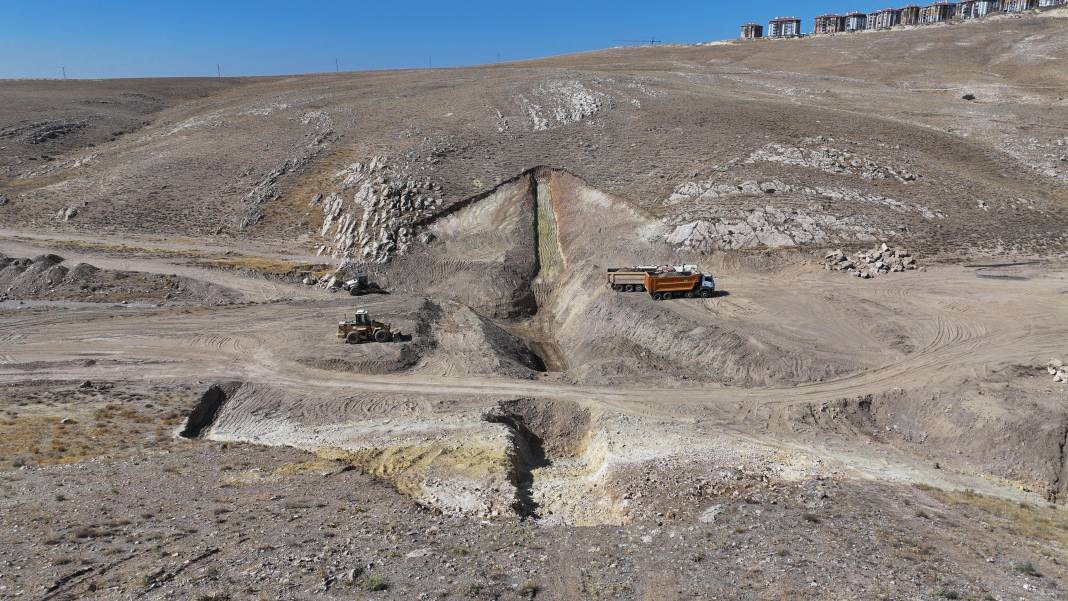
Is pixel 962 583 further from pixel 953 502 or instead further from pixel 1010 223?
pixel 1010 223

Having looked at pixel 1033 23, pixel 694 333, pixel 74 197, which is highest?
pixel 1033 23

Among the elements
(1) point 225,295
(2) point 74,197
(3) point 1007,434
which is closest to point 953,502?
(3) point 1007,434

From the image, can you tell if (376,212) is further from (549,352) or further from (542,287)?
(549,352)

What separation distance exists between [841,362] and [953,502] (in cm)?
1026

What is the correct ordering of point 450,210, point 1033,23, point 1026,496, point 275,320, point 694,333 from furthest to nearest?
point 1033,23 < point 450,210 < point 275,320 < point 694,333 < point 1026,496

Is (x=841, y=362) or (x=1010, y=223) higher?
(x=1010, y=223)

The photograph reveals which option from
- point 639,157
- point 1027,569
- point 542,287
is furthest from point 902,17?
point 1027,569

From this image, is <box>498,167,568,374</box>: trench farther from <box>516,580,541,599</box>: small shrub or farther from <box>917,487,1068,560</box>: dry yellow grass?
<box>516,580,541,599</box>: small shrub

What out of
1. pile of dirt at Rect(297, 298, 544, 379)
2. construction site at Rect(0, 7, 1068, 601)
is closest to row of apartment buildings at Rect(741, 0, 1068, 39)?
construction site at Rect(0, 7, 1068, 601)

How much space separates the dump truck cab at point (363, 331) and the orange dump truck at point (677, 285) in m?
14.9

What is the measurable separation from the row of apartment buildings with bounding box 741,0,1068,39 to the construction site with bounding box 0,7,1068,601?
352 feet

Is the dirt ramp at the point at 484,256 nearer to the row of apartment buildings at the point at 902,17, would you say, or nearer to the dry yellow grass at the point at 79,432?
the dry yellow grass at the point at 79,432

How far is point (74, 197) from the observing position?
2125 inches

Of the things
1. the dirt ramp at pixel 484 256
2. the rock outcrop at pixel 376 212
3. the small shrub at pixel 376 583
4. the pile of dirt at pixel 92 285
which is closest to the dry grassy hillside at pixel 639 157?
the rock outcrop at pixel 376 212
